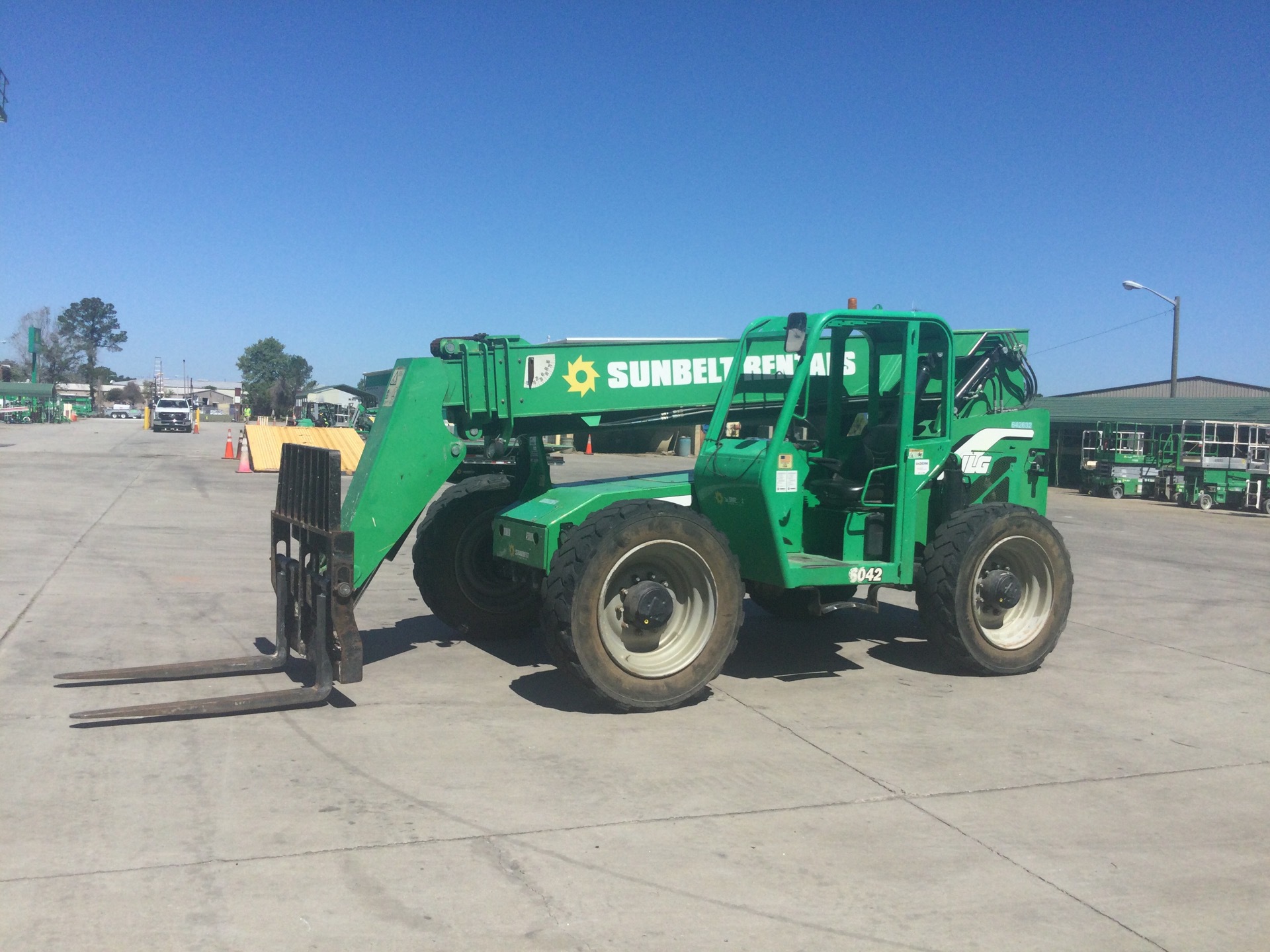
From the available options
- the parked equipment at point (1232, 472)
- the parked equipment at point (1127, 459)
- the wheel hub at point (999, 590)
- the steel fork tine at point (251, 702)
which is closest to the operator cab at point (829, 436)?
the wheel hub at point (999, 590)

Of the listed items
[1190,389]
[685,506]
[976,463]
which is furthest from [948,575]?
[1190,389]

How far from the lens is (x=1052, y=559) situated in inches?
314

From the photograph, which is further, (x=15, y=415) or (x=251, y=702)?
(x=15, y=415)

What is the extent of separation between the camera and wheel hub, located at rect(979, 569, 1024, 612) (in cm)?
769

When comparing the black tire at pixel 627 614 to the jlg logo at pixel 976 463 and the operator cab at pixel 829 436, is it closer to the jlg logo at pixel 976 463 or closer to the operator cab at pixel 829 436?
Answer: the operator cab at pixel 829 436

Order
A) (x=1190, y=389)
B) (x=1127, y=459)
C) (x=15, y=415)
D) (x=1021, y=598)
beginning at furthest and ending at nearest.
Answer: (x=15, y=415) < (x=1190, y=389) < (x=1127, y=459) < (x=1021, y=598)

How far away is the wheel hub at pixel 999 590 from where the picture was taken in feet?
25.2

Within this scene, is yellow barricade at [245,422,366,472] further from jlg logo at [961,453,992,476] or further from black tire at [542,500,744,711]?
black tire at [542,500,744,711]

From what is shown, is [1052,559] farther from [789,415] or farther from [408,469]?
[408,469]

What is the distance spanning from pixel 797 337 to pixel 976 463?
2007 mm

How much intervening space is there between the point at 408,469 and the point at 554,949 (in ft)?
12.8

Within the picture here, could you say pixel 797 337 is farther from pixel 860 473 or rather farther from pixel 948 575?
pixel 948 575

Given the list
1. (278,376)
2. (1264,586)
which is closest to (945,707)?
(1264,586)

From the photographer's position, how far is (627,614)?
665cm
